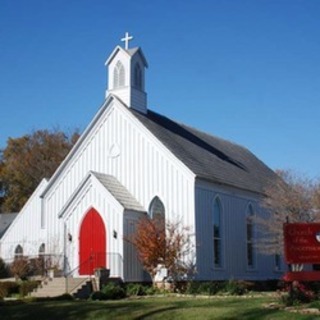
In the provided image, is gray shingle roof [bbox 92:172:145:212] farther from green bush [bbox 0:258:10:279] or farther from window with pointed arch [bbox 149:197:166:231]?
green bush [bbox 0:258:10:279]

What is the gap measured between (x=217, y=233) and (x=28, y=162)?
42.7m

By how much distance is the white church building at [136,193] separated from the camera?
31297 millimetres

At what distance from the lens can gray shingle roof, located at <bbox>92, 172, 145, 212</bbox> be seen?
31609mm

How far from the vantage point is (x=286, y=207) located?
3412cm

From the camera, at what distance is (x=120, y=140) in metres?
34.2

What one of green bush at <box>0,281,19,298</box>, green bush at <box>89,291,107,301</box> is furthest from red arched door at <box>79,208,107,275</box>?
green bush at <box>89,291,107,301</box>

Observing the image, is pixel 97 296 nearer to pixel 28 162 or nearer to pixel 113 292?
pixel 113 292

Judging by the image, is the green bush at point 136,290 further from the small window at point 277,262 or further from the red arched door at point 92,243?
the small window at point 277,262

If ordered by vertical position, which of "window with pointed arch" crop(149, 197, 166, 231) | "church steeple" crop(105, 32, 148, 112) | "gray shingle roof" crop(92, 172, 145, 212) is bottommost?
"window with pointed arch" crop(149, 197, 166, 231)

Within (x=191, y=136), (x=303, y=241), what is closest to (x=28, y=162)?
(x=191, y=136)

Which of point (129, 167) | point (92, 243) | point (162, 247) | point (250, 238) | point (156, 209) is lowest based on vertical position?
point (162, 247)

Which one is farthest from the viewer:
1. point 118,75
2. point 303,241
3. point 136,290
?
point 118,75

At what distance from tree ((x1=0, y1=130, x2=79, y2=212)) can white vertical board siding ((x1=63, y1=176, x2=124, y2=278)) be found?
38.5 metres

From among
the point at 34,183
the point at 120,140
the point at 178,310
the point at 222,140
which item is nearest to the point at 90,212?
the point at 120,140
